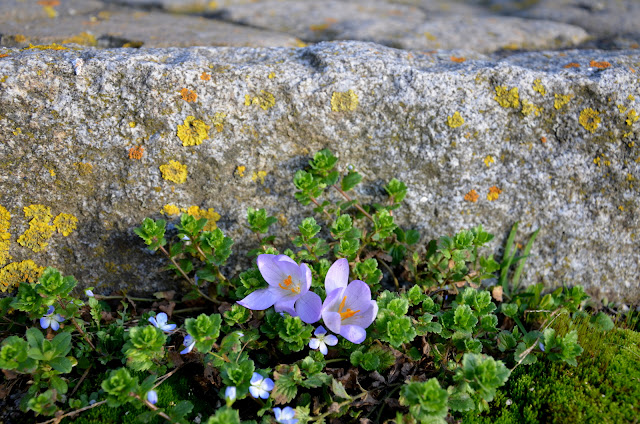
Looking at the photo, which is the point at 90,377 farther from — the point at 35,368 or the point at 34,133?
the point at 34,133

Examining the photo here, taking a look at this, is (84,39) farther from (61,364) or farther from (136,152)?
(61,364)

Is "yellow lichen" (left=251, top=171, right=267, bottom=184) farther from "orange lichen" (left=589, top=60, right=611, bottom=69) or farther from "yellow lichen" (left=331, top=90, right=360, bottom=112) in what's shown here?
"orange lichen" (left=589, top=60, right=611, bottom=69)

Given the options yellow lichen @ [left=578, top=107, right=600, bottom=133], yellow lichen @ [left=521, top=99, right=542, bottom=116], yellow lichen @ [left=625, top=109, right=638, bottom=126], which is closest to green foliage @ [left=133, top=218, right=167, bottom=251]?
yellow lichen @ [left=521, top=99, right=542, bottom=116]

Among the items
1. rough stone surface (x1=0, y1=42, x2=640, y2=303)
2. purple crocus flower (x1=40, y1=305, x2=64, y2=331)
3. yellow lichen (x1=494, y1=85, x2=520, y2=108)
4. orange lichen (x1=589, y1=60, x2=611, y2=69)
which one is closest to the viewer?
purple crocus flower (x1=40, y1=305, x2=64, y2=331)

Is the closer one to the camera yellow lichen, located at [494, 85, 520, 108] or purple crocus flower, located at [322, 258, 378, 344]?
purple crocus flower, located at [322, 258, 378, 344]

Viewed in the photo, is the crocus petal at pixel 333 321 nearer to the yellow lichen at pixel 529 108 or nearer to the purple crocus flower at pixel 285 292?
the purple crocus flower at pixel 285 292

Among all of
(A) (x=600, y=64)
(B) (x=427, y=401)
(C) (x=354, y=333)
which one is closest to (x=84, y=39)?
(C) (x=354, y=333)

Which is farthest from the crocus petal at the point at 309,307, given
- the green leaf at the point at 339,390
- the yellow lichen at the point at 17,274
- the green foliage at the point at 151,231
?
the yellow lichen at the point at 17,274

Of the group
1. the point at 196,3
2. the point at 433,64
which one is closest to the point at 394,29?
the point at 433,64
